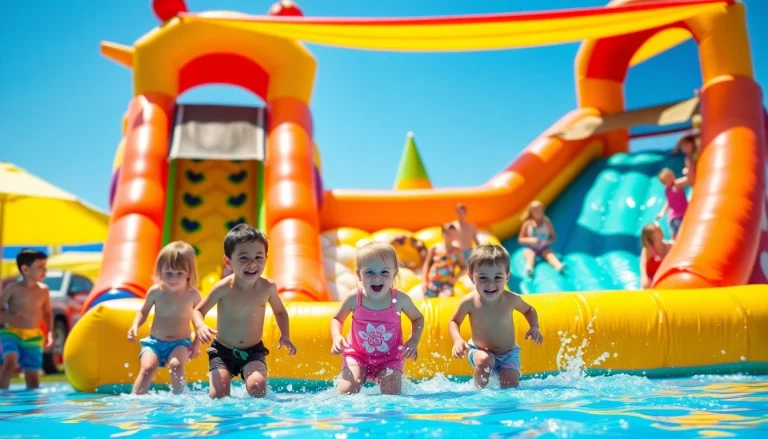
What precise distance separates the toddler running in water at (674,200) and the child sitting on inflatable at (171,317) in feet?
15.2

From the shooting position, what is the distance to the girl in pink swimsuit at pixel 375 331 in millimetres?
3340

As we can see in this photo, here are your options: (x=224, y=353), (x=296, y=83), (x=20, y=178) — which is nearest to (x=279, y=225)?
(x=296, y=83)

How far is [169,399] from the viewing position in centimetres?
348

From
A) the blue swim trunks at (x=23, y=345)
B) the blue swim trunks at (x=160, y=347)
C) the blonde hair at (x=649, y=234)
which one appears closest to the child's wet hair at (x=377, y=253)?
the blue swim trunks at (x=160, y=347)

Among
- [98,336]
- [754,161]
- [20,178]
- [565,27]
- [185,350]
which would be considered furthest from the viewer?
[20,178]

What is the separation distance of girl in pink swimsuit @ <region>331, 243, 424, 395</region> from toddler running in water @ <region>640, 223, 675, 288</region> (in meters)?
3.21

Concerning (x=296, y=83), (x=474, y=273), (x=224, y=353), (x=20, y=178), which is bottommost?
(x=224, y=353)

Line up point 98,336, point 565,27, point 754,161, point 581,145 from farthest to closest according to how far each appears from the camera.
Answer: point 581,145 → point 565,27 → point 754,161 → point 98,336

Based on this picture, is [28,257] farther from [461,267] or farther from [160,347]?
[461,267]

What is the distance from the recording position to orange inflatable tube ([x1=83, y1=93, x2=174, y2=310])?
17.5 ft

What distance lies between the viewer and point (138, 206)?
19.9 feet

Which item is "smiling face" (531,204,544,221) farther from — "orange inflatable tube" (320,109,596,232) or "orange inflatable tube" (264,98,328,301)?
"orange inflatable tube" (264,98,328,301)

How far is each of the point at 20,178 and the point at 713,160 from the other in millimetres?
6956

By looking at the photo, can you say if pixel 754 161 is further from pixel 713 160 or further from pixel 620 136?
Answer: pixel 620 136
